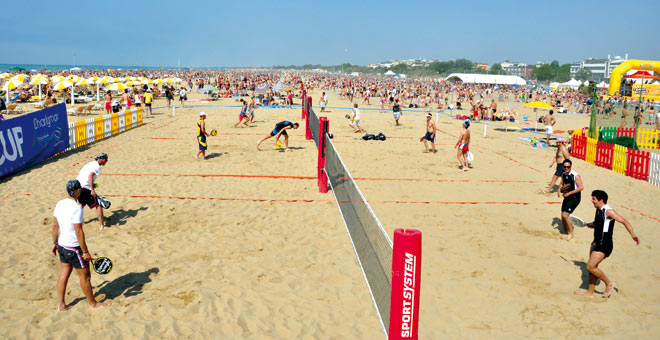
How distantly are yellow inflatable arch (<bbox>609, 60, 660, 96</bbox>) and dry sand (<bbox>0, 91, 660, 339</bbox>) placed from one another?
6.88m

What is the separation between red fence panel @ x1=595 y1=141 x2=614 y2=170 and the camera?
14.1 metres

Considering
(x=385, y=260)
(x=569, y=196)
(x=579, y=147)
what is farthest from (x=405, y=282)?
(x=579, y=147)

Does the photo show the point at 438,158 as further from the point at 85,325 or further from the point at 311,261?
the point at 85,325

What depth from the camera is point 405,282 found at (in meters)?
3.37

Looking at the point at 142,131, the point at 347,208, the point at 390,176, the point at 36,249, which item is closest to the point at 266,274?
the point at 347,208

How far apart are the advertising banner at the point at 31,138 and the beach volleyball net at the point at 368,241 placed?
8588 mm

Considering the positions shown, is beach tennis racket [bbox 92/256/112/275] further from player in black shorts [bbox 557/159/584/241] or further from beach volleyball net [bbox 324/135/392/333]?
player in black shorts [bbox 557/159/584/241]

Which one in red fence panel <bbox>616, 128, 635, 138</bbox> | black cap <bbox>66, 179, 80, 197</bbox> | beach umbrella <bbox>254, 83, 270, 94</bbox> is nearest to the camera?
black cap <bbox>66, 179, 80, 197</bbox>

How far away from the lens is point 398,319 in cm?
347

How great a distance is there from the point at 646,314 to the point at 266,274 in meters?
4.78

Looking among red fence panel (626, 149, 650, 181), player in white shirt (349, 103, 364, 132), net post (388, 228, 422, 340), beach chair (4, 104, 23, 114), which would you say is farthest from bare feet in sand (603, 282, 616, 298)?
beach chair (4, 104, 23, 114)

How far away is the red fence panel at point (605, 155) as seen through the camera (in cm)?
1413

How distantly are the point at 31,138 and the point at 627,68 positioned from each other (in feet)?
68.7

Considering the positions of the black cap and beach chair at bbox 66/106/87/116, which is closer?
the black cap
